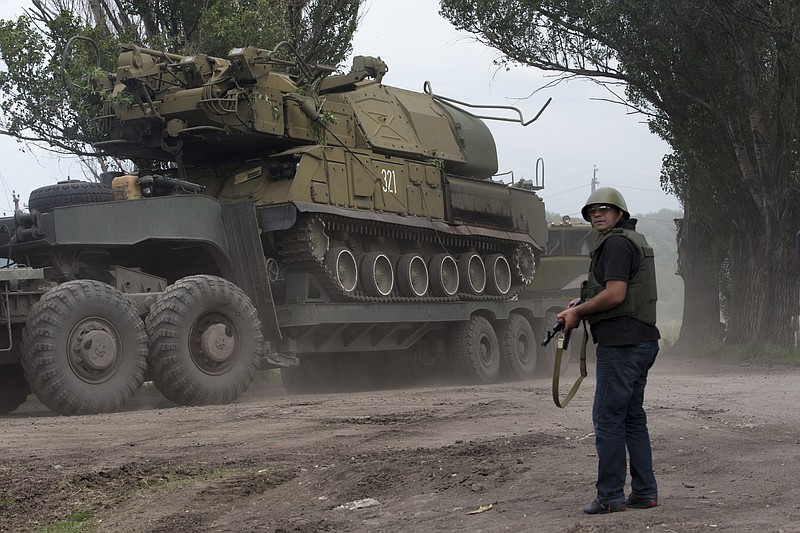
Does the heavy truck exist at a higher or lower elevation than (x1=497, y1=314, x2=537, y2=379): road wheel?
higher

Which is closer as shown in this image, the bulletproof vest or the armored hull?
the bulletproof vest

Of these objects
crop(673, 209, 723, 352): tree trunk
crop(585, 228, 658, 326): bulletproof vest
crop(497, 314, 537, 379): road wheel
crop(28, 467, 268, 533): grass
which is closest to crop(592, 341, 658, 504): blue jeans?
crop(585, 228, 658, 326): bulletproof vest

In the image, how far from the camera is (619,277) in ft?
22.8

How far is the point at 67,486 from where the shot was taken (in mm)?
8016

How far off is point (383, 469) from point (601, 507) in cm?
199

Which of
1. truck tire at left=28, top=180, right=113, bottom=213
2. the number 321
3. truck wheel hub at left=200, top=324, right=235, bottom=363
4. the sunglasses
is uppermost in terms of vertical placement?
the number 321

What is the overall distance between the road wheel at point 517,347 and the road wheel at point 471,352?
0.52 meters

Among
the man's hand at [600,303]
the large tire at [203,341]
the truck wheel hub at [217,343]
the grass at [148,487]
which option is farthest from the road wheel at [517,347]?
the man's hand at [600,303]

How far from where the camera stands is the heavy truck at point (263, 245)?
44.2 ft

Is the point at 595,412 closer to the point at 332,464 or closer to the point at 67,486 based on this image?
the point at 332,464

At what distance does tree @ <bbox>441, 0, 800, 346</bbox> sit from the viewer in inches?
1022

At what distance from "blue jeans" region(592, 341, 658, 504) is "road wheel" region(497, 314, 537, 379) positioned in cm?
1296

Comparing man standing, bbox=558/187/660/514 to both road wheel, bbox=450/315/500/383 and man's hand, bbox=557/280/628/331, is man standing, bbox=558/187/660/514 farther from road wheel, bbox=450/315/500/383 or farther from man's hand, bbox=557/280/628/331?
road wheel, bbox=450/315/500/383

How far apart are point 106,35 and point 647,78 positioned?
451 inches
